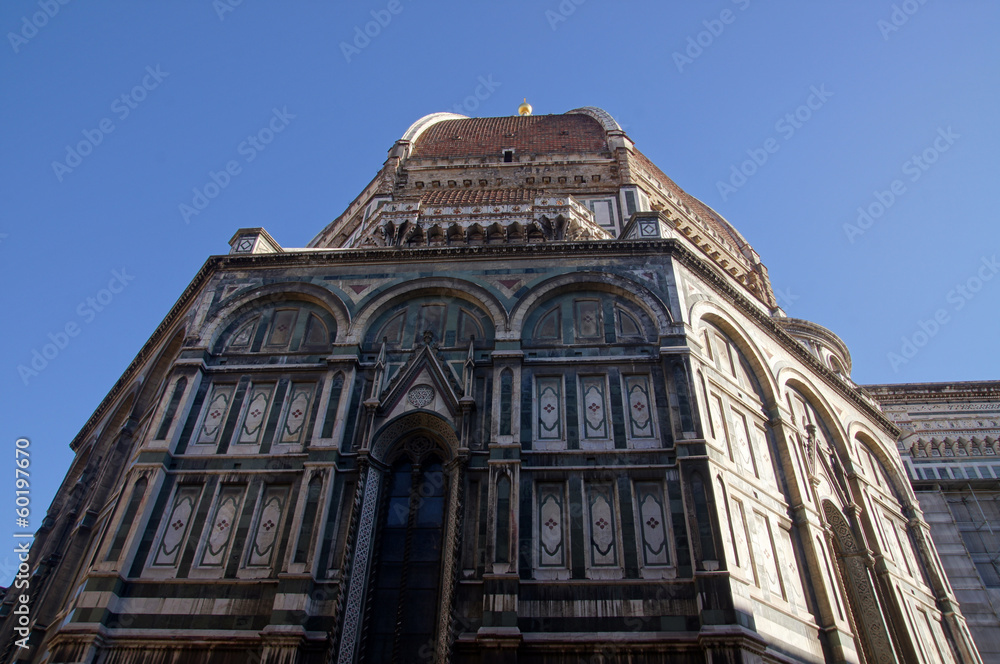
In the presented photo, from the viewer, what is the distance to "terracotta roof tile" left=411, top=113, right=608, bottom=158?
118 ft

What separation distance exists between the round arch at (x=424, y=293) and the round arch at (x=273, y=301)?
0.51 m

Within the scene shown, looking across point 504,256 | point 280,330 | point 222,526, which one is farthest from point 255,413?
point 504,256

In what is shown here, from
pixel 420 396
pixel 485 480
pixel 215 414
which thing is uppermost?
pixel 420 396

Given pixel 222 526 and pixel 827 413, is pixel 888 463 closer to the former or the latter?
pixel 827 413

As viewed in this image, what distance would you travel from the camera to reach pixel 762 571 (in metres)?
17.5

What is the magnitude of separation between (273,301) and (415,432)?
6.68m

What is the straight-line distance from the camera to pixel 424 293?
22.4 m

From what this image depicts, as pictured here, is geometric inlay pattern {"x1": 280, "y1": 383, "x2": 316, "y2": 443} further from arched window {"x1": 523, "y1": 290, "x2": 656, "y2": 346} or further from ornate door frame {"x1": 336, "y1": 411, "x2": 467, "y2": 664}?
arched window {"x1": 523, "y1": 290, "x2": 656, "y2": 346}

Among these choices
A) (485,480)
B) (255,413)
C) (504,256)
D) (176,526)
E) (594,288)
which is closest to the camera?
(485,480)

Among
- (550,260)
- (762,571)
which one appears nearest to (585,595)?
(762,571)

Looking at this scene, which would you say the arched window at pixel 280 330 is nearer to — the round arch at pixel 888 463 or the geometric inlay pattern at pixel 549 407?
the geometric inlay pattern at pixel 549 407

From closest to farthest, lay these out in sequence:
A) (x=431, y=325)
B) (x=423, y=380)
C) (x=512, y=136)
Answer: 1. (x=423, y=380)
2. (x=431, y=325)
3. (x=512, y=136)

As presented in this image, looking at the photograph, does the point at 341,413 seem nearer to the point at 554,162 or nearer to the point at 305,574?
the point at 305,574

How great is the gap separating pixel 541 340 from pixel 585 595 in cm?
710
